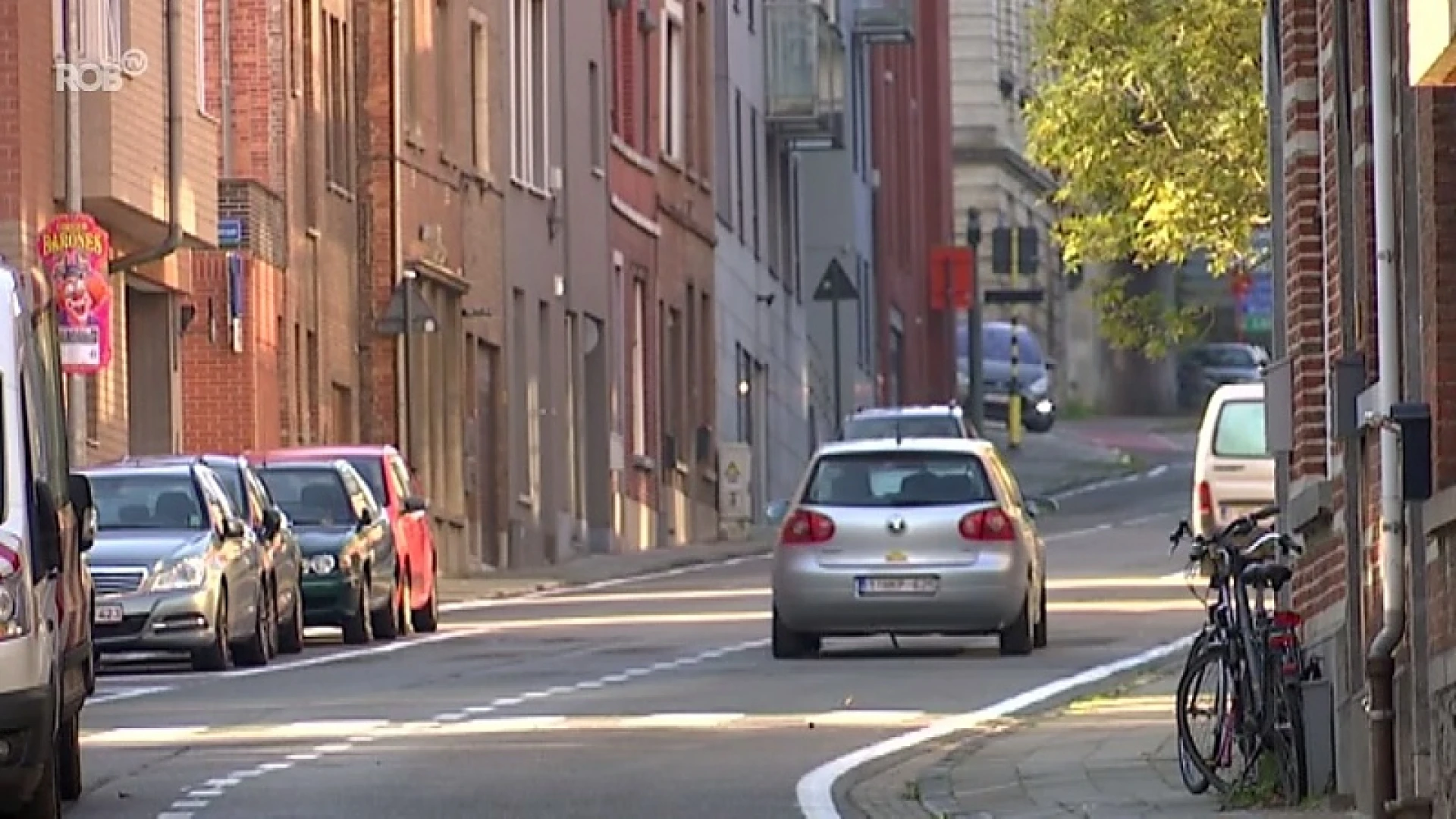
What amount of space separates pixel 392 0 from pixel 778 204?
2617 cm

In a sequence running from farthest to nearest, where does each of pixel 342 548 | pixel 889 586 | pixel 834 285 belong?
pixel 834 285 < pixel 342 548 < pixel 889 586

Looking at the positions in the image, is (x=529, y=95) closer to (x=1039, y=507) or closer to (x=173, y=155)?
(x=173, y=155)

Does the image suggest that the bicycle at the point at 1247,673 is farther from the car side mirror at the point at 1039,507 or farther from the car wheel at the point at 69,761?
the car side mirror at the point at 1039,507

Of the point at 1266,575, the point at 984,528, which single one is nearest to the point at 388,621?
the point at 984,528

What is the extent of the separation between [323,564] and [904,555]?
5.60 meters

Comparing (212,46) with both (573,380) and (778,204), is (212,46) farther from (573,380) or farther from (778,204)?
(778,204)

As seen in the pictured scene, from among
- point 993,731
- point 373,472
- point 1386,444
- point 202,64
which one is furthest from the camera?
point 202,64

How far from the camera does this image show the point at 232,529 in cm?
3253

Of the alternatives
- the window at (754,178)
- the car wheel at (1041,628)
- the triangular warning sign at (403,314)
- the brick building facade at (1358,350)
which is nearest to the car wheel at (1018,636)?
the car wheel at (1041,628)

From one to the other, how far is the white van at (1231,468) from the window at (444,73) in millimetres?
17412

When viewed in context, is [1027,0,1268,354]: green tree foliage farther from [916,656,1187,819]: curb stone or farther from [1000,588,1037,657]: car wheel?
[916,656,1187,819]: curb stone

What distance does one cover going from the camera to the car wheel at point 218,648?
104ft

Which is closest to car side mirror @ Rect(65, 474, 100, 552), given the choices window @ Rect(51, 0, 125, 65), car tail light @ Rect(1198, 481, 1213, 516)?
window @ Rect(51, 0, 125, 65)

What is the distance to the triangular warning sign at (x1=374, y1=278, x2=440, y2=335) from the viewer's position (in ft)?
164
